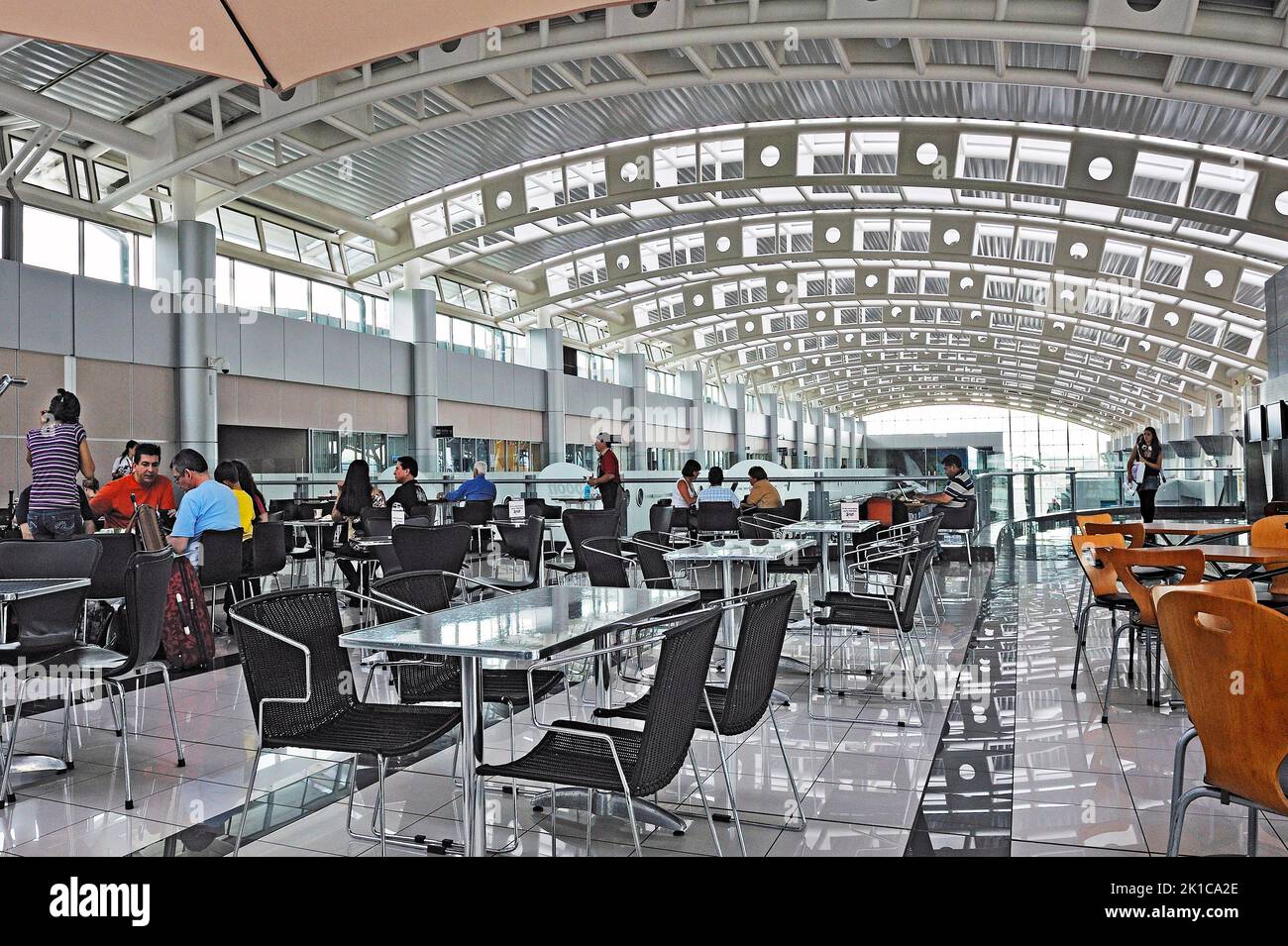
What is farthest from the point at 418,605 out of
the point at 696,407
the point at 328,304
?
the point at 696,407

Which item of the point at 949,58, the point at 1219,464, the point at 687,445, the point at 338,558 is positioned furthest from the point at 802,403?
the point at 338,558

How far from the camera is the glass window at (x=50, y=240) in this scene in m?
12.4

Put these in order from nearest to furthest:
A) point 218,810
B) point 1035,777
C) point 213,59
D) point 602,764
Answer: point 602,764 → point 218,810 → point 1035,777 → point 213,59

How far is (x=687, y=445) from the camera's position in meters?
31.3

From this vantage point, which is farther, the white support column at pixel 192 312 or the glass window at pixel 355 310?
the glass window at pixel 355 310

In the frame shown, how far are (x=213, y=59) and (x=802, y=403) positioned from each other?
42.0 metres

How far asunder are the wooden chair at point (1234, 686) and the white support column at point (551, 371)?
22324 mm

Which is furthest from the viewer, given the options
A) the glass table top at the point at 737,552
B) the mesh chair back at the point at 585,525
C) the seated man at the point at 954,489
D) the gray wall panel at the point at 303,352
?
the gray wall panel at the point at 303,352

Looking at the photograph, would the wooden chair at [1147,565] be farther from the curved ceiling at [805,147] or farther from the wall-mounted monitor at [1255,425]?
the wall-mounted monitor at [1255,425]

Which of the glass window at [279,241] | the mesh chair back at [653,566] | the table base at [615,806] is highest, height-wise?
the glass window at [279,241]

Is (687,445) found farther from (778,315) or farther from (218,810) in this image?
(218,810)

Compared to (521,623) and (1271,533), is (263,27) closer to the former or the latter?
(521,623)

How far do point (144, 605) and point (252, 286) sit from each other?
13.9 metres

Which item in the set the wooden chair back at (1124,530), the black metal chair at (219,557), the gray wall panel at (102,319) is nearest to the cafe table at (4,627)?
the black metal chair at (219,557)
